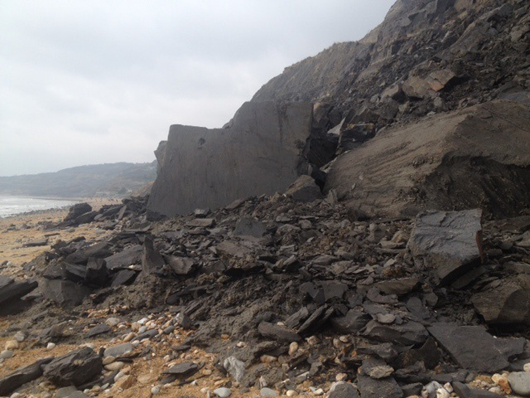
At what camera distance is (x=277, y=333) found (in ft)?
8.24

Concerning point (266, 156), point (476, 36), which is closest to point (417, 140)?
point (266, 156)

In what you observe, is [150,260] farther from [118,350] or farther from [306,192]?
[306,192]

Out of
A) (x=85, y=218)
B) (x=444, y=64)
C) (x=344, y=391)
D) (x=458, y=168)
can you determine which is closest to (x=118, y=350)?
(x=344, y=391)

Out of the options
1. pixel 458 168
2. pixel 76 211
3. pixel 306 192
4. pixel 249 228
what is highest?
pixel 458 168

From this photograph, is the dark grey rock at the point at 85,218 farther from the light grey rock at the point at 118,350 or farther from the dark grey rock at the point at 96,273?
the light grey rock at the point at 118,350

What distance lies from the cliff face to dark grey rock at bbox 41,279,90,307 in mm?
7969

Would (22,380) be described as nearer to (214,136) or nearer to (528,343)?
(528,343)

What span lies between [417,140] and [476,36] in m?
6.93

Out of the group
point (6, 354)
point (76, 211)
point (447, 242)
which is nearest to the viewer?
point (6, 354)

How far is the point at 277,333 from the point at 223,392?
62 cm

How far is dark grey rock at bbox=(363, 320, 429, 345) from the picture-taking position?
2.24 m

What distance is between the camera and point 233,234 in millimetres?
5125

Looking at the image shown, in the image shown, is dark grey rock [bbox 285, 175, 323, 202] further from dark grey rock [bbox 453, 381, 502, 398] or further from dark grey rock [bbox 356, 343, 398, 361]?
dark grey rock [bbox 453, 381, 502, 398]

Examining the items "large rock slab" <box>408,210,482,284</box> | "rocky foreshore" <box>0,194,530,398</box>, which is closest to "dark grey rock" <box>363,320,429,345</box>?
"rocky foreshore" <box>0,194,530,398</box>
